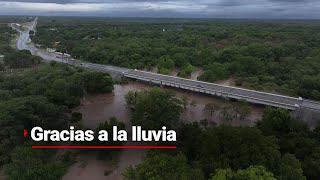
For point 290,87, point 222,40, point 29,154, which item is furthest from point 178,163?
point 222,40

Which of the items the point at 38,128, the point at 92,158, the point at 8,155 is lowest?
the point at 92,158

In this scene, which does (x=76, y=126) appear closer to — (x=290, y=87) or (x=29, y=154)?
(x=29, y=154)

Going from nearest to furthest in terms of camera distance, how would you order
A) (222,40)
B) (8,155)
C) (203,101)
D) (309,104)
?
(8,155)
(309,104)
(203,101)
(222,40)

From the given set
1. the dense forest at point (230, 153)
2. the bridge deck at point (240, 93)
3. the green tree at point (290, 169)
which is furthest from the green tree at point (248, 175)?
the bridge deck at point (240, 93)

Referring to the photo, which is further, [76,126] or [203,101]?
[203,101]

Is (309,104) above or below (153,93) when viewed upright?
below
